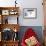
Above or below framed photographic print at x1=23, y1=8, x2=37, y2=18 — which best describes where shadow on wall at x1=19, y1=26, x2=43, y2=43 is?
below

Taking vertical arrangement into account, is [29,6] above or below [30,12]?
above

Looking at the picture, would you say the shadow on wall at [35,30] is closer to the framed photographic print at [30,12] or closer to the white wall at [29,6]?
the white wall at [29,6]

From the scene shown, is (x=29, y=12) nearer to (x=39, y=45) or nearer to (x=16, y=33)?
(x=16, y=33)

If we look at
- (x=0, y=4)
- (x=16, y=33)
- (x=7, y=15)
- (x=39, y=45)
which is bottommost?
(x=39, y=45)

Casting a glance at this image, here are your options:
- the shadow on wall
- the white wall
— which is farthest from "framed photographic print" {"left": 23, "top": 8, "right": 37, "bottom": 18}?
the shadow on wall

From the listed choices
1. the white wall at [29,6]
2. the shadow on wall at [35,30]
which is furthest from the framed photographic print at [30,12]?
the shadow on wall at [35,30]

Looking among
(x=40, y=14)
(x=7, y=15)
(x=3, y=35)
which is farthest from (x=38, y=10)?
(x=3, y=35)

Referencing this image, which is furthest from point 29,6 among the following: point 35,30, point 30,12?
point 35,30

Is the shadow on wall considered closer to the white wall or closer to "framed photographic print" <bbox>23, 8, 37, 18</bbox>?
the white wall

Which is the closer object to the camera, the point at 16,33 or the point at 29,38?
the point at 29,38

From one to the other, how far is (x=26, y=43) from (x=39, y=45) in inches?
17.4

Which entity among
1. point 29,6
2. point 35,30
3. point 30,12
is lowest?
point 35,30

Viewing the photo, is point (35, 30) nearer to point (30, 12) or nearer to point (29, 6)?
point (30, 12)

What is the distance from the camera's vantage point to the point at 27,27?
562 cm
